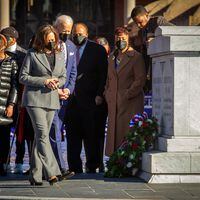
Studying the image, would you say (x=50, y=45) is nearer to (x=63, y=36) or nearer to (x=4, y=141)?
(x=63, y=36)

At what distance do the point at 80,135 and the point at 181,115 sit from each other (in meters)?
1.99

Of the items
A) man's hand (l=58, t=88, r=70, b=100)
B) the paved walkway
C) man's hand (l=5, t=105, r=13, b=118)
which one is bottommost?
the paved walkway

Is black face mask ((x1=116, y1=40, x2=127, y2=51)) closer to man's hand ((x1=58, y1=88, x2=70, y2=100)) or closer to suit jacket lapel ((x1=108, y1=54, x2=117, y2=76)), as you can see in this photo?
suit jacket lapel ((x1=108, y1=54, x2=117, y2=76))

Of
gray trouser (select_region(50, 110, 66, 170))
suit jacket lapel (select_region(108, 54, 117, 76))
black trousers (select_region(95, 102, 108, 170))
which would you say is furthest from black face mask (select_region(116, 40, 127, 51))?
gray trouser (select_region(50, 110, 66, 170))

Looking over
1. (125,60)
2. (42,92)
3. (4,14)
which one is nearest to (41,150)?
(42,92)

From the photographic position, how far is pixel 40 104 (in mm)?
12141

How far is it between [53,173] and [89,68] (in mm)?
2329

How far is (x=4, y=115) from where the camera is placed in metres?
13.4

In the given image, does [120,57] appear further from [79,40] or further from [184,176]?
[184,176]

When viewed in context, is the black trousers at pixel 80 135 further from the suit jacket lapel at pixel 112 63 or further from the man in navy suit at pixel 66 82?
the suit jacket lapel at pixel 112 63

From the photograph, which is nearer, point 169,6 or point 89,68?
point 89,68

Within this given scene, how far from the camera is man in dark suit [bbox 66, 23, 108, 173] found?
14.0 m

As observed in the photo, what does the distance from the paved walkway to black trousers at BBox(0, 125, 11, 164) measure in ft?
2.54

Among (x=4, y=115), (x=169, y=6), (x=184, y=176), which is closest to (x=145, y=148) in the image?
→ (x=184, y=176)
